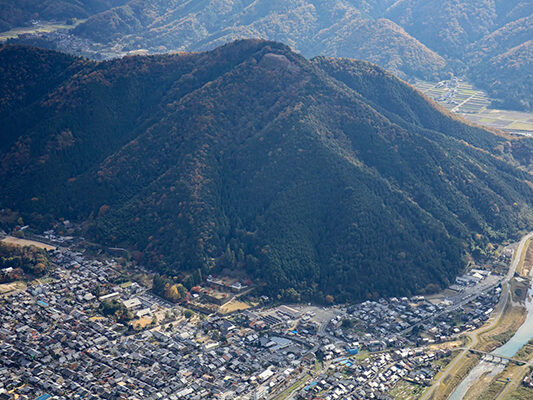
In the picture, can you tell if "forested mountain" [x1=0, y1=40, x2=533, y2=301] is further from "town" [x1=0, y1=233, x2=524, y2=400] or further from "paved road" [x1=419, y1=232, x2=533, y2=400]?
"town" [x1=0, y1=233, x2=524, y2=400]

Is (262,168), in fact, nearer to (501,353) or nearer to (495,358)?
(501,353)

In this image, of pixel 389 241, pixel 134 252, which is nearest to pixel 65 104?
pixel 134 252

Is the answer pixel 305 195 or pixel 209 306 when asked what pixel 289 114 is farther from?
pixel 209 306

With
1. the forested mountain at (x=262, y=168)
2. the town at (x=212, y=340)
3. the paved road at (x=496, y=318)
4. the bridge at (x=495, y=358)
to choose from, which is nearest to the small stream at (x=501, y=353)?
the bridge at (x=495, y=358)

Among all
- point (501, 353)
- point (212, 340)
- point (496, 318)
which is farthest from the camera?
point (496, 318)

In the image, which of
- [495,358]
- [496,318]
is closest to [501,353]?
[495,358]

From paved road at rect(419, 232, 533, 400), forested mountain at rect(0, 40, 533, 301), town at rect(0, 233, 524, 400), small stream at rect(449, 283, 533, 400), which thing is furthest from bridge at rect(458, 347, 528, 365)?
forested mountain at rect(0, 40, 533, 301)
